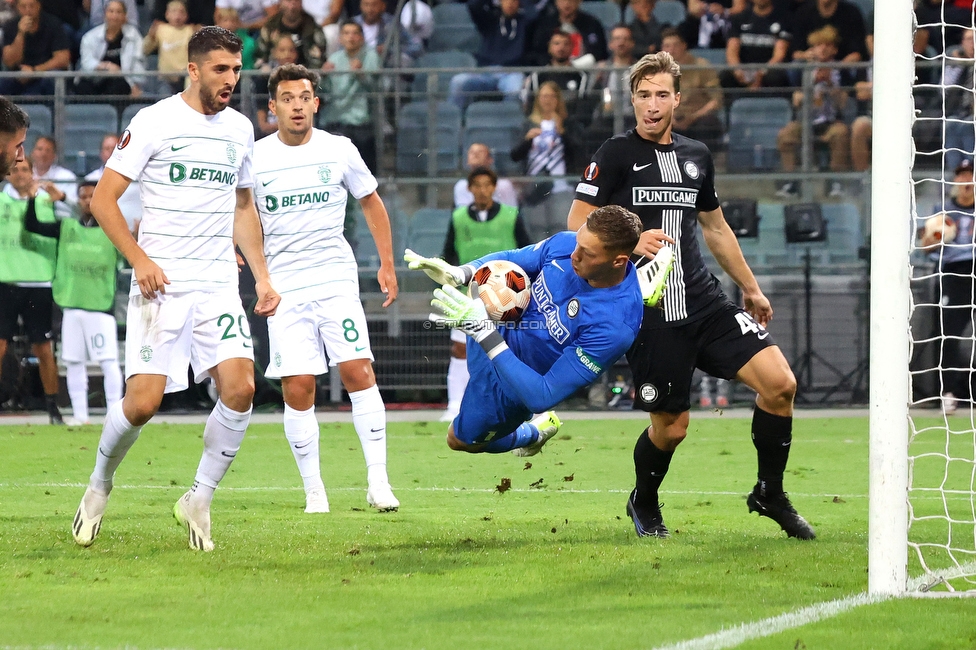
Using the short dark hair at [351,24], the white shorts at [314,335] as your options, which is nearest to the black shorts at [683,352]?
the white shorts at [314,335]

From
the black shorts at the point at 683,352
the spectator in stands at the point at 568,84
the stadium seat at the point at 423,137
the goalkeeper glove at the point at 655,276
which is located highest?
the spectator in stands at the point at 568,84

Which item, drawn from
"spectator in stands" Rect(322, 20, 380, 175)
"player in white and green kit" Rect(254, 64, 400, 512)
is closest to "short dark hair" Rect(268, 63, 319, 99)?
"player in white and green kit" Rect(254, 64, 400, 512)

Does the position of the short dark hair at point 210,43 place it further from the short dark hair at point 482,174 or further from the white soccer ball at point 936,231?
the white soccer ball at point 936,231

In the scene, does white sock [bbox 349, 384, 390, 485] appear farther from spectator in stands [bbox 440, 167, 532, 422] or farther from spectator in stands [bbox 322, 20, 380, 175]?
spectator in stands [bbox 322, 20, 380, 175]

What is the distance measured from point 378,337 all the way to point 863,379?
5.37 metres

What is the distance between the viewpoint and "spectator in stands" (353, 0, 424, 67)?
57.1 feet

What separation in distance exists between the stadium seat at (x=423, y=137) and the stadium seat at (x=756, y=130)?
312 cm

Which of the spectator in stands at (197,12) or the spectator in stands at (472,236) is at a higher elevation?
the spectator in stands at (197,12)

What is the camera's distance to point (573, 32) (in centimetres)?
1700

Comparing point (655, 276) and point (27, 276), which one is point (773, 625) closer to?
point (655, 276)

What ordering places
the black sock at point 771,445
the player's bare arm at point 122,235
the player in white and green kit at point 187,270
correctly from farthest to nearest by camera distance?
the black sock at point 771,445, the player in white and green kit at point 187,270, the player's bare arm at point 122,235

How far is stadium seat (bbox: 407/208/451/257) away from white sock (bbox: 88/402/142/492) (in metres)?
8.30

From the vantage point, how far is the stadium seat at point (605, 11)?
703 inches

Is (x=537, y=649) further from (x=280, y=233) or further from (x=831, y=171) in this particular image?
(x=831, y=171)
